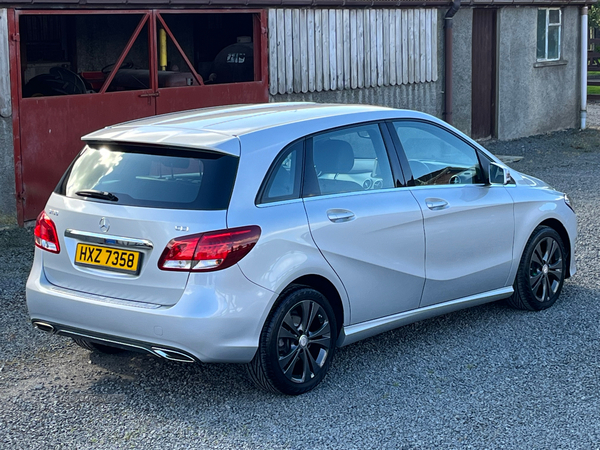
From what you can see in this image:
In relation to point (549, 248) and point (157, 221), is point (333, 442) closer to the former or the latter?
point (157, 221)

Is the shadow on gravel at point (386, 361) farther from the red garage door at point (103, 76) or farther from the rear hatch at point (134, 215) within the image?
the red garage door at point (103, 76)

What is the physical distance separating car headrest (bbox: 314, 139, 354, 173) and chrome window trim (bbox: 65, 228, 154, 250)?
1.17 metres

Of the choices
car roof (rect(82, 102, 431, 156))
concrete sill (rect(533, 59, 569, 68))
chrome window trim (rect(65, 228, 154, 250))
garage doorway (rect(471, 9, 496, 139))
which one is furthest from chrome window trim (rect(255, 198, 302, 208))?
concrete sill (rect(533, 59, 569, 68))

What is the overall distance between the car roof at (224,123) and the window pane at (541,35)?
1381 centimetres

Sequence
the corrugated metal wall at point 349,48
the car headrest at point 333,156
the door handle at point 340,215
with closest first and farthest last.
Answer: the door handle at point 340,215 → the car headrest at point 333,156 → the corrugated metal wall at point 349,48

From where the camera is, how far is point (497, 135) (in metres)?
18.0

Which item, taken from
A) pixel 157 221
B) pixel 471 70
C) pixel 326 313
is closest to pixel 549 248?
pixel 326 313

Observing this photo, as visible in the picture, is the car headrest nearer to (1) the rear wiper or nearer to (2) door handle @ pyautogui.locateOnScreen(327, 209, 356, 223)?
(2) door handle @ pyautogui.locateOnScreen(327, 209, 356, 223)

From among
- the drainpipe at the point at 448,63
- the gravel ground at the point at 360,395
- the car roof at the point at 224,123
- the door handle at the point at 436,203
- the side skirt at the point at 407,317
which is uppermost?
the drainpipe at the point at 448,63

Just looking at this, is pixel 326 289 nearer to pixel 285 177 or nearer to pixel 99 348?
pixel 285 177

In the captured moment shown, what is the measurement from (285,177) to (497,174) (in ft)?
6.65

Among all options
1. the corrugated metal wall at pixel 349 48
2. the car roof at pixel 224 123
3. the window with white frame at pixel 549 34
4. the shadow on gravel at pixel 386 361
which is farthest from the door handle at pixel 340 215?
the window with white frame at pixel 549 34

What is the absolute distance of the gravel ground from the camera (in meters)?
4.57

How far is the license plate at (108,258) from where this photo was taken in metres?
4.80
